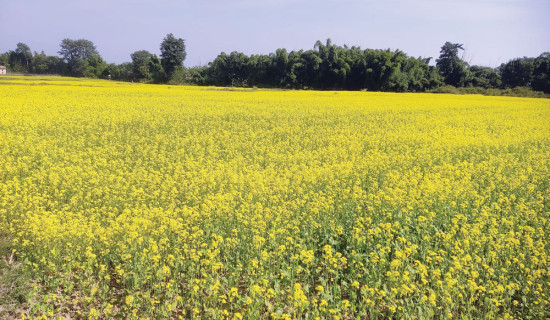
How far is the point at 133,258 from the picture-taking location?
5074 millimetres

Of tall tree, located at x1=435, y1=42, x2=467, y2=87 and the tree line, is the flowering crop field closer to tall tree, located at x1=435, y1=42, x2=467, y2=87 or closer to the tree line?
the tree line

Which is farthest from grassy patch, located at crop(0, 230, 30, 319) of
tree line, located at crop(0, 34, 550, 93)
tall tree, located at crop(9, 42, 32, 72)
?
tall tree, located at crop(9, 42, 32, 72)

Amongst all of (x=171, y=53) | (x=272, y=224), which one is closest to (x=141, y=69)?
(x=171, y=53)

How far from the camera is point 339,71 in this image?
51.4 meters

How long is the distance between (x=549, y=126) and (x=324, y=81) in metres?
37.1

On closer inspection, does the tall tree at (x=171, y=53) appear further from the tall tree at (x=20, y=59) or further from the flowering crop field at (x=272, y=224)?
the flowering crop field at (x=272, y=224)

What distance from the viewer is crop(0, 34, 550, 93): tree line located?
164 ft

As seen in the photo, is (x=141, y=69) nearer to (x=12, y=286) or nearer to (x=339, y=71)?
(x=339, y=71)

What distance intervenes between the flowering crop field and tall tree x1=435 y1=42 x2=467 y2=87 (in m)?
47.3

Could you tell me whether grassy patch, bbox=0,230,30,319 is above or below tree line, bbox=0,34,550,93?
below

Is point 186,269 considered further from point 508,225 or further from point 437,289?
point 508,225

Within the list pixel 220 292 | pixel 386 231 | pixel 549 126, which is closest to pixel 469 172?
pixel 386 231

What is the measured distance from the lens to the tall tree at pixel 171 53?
60.4 m

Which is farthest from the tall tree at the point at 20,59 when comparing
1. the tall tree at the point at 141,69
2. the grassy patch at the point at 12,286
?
the grassy patch at the point at 12,286
